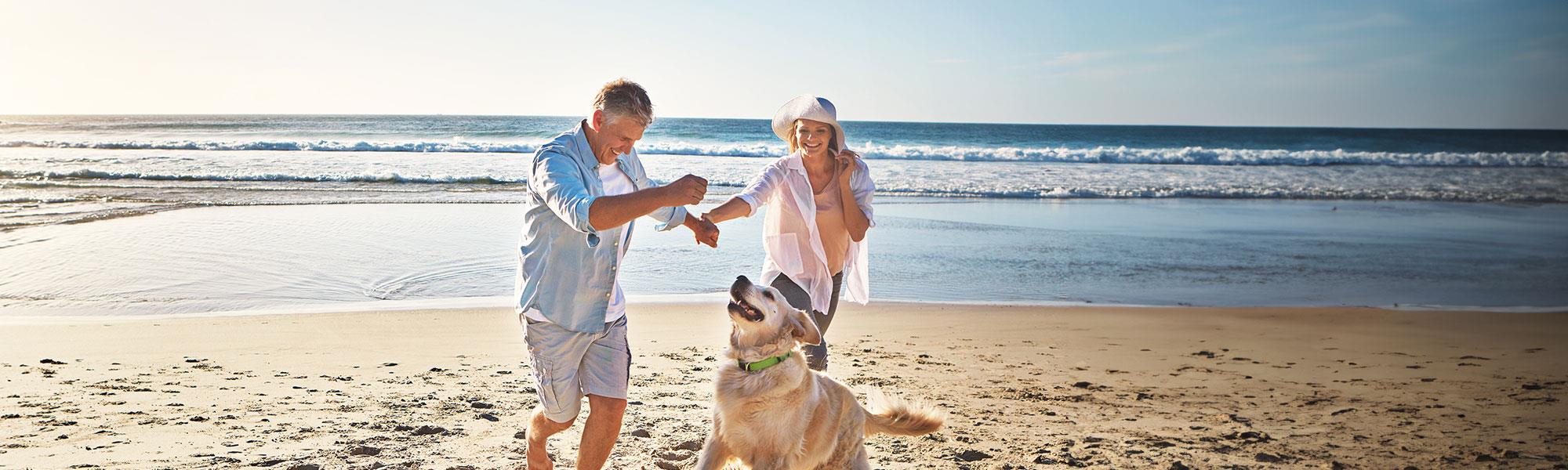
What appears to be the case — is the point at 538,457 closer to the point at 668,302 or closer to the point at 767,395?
the point at 767,395

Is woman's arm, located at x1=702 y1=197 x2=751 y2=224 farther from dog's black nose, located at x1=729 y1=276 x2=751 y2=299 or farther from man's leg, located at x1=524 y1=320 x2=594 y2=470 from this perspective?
man's leg, located at x1=524 y1=320 x2=594 y2=470

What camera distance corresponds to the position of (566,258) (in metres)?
3.01

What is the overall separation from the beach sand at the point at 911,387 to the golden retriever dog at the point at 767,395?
1032 millimetres

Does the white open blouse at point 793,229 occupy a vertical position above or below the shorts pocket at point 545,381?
above

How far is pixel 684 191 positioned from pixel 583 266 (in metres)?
0.48

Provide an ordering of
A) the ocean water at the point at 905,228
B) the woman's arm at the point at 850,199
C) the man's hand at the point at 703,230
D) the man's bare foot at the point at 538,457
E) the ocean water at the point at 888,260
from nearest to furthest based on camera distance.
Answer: the man's bare foot at the point at 538,457
the man's hand at the point at 703,230
the woman's arm at the point at 850,199
the ocean water at the point at 888,260
the ocean water at the point at 905,228

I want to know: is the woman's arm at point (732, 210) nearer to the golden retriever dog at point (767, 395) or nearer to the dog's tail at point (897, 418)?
the golden retriever dog at point (767, 395)

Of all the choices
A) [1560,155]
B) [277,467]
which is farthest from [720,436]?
[1560,155]

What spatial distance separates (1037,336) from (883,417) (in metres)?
3.71

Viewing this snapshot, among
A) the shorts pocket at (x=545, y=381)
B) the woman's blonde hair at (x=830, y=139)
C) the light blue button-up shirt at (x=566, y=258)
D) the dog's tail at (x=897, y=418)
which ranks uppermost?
the woman's blonde hair at (x=830, y=139)

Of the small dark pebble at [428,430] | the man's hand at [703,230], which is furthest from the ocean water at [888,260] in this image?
the man's hand at [703,230]

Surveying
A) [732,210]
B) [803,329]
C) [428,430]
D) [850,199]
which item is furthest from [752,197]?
[428,430]

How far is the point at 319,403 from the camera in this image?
5.05 meters

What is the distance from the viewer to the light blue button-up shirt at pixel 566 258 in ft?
9.79
